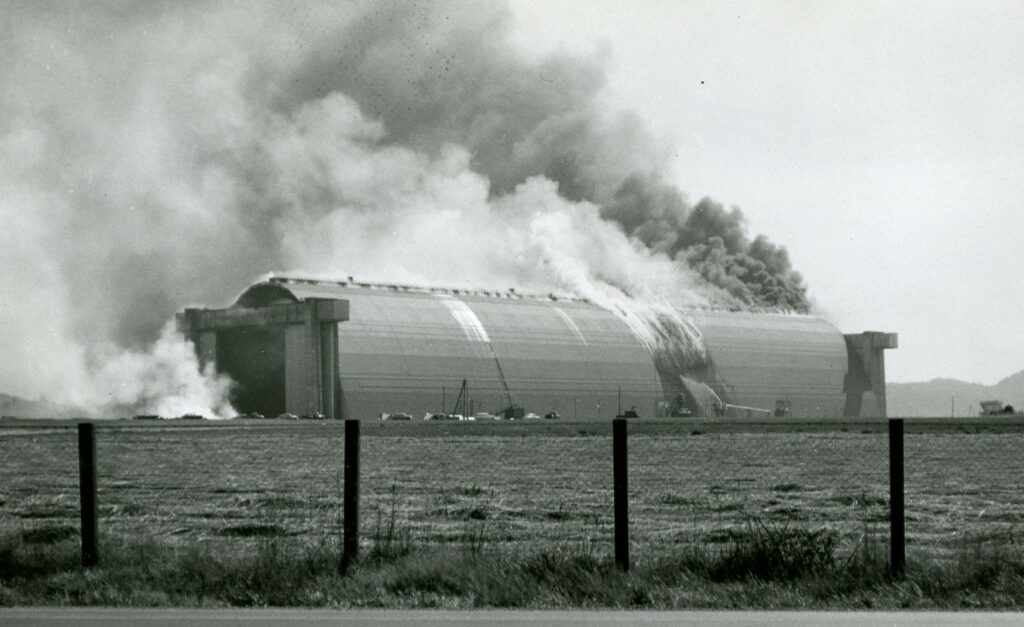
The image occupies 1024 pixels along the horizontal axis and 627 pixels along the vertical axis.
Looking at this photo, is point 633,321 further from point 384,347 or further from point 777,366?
point 384,347

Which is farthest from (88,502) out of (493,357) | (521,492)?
(493,357)

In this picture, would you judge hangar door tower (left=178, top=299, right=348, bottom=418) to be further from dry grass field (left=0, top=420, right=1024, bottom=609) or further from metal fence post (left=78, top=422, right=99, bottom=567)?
metal fence post (left=78, top=422, right=99, bottom=567)

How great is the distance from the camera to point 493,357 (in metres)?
106

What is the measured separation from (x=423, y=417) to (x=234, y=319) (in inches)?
564

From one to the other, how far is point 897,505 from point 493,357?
92031 mm

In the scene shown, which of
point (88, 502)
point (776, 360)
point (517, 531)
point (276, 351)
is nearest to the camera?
point (88, 502)

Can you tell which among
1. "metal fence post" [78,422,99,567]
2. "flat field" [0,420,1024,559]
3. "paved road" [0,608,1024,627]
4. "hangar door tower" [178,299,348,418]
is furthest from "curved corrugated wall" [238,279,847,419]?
"paved road" [0,608,1024,627]

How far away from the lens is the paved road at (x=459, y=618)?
41.2 feet

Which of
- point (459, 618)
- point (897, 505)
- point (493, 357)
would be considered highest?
point (493, 357)

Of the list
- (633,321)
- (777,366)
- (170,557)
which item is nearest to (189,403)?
(633,321)

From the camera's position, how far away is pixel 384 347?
328ft

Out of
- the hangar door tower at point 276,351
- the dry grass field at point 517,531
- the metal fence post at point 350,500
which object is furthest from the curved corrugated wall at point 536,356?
the metal fence post at point 350,500

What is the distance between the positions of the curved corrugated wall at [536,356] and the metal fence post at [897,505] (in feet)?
272

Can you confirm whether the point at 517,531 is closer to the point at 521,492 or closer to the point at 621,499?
the point at 621,499
